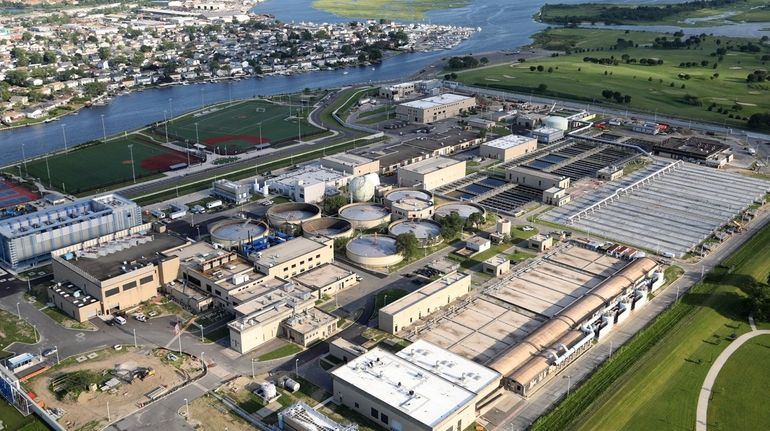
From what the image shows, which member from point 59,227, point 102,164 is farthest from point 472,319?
point 102,164

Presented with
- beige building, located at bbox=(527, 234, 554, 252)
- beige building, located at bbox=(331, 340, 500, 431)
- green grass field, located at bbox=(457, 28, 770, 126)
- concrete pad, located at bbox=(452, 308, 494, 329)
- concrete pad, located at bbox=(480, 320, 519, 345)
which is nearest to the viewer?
beige building, located at bbox=(331, 340, 500, 431)

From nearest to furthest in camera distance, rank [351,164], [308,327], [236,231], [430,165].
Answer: [308,327]
[236,231]
[430,165]
[351,164]

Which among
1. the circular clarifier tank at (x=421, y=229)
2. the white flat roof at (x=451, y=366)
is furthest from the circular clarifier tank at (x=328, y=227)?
the white flat roof at (x=451, y=366)

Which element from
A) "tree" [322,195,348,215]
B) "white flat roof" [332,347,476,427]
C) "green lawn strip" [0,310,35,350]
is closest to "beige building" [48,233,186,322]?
"green lawn strip" [0,310,35,350]

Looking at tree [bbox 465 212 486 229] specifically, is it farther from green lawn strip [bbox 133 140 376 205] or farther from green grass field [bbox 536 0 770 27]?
green grass field [bbox 536 0 770 27]

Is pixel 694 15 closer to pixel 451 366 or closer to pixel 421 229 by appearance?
pixel 421 229

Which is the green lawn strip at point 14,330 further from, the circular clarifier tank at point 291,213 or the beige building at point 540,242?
the beige building at point 540,242

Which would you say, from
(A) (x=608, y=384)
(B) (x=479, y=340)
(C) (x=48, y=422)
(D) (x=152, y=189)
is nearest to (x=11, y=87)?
(D) (x=152, y=189)
